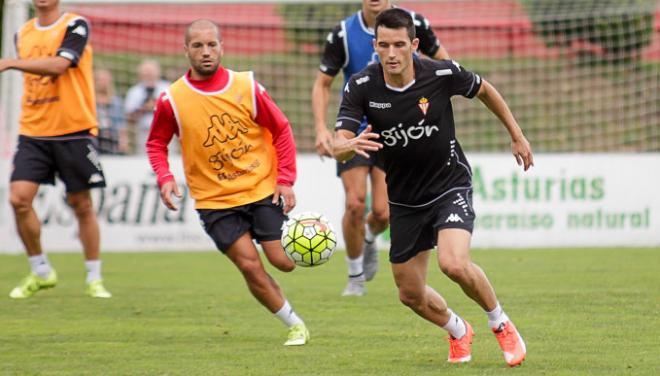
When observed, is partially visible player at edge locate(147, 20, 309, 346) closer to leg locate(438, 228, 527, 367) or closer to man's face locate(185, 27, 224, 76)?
man's face locate(185, 27, 224, 76)

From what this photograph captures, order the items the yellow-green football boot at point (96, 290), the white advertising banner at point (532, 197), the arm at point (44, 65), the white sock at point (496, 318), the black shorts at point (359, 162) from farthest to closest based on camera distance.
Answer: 1. the white advertising banner at point (532, 197)
2. the yellow-green football boot at point (96, 290)
3. the black shorts at point (359, 162)
4. the arm at point (44, 65)
5. the white sock at point (496, 318)

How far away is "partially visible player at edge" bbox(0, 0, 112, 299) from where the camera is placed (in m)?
10.1

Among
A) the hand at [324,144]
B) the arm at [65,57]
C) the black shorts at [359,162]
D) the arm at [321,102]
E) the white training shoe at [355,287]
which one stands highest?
the arm at [65,57]

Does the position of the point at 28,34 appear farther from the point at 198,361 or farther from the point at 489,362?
the point at 489,362

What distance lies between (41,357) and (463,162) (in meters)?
2.66

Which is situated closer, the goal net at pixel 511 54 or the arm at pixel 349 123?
the arm at pixel 349 123

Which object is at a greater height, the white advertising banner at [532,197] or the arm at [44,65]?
the arm at [44,65]

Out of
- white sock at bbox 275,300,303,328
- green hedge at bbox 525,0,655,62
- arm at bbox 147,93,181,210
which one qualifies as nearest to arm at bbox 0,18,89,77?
arm at bbox 147,93,181,210

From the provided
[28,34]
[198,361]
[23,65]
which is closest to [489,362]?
[198,361]

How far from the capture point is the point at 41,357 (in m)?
7.23

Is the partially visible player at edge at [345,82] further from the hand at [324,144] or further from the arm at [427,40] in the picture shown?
the hand at [324,144]

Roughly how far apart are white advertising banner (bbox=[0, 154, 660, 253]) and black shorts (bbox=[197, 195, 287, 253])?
7186 millimetres

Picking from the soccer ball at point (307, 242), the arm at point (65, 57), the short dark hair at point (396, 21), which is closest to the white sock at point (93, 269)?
the arm at point (65, 57)

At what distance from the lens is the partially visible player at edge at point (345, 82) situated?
961 cm
